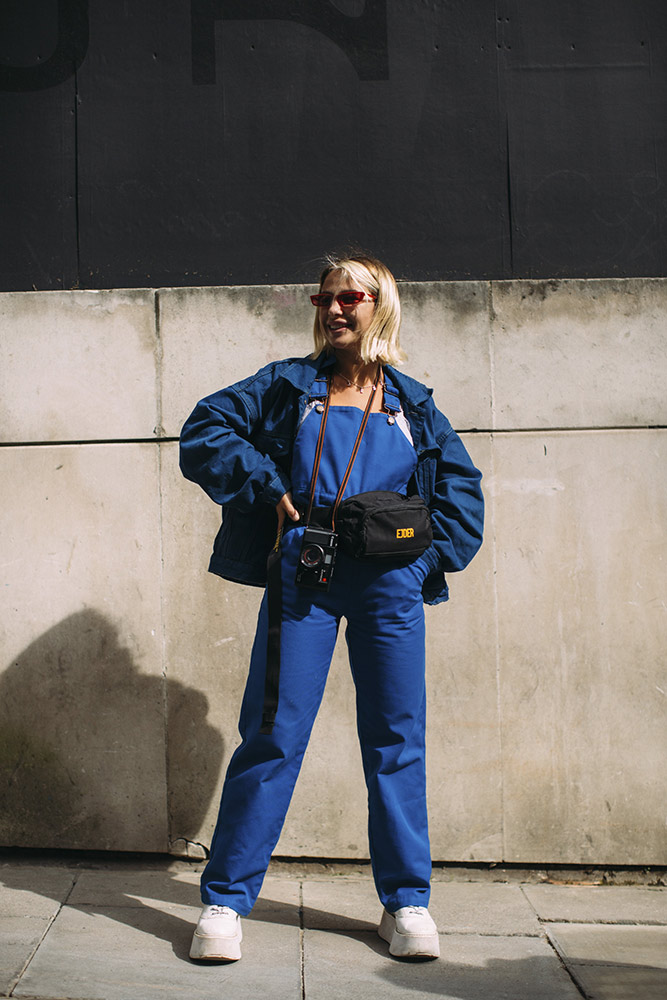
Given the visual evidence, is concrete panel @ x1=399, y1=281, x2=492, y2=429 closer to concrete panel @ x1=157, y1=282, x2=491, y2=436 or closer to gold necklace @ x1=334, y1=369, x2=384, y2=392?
concrete panel @ x1=157, y1=282, x2=491, y2=436

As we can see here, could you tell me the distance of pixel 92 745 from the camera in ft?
12.3

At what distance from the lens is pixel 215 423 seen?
9.34 ft

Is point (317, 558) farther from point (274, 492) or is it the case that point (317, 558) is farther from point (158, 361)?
point (158, 361)

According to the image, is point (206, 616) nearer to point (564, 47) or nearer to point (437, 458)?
point (437, 458)

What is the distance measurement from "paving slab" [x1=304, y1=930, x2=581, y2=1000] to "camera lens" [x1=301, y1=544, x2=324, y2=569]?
1230 millimetres

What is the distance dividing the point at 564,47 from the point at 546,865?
3.54 meters

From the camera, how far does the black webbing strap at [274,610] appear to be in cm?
276

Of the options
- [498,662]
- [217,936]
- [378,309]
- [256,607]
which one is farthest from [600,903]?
[378,309]

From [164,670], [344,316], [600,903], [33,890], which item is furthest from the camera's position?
[164,670]

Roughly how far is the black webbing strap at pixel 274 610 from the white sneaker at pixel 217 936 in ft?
1.86

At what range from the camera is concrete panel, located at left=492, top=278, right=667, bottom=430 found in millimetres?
3832

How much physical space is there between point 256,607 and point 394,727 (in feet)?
3.54

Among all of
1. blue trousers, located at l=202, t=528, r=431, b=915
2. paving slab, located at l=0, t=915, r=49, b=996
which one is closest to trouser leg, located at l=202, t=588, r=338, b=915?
blue trousers, located at l=202, t=528, r=431, b=915

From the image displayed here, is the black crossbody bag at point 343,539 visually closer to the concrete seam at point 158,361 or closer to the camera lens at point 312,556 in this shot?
the camera lens at point 312,556
